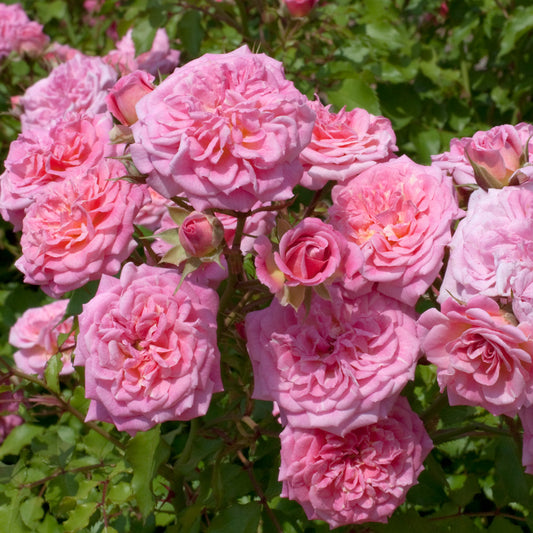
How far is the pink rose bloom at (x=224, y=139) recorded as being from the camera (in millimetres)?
958

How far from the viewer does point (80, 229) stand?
1159mm

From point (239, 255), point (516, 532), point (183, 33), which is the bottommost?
point (516, 532)

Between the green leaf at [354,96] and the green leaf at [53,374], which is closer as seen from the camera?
the green leaf at [53,374]

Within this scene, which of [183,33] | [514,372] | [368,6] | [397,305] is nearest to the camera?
[514,372]

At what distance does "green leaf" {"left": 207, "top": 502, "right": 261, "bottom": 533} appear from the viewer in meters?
1.27

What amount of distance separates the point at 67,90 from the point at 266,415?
3.22 ft

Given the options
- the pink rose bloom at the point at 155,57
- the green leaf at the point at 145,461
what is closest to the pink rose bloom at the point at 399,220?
the green leaf at the point at 145,461

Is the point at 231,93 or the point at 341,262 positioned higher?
the point at 231,93

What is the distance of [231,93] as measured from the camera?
99 cm

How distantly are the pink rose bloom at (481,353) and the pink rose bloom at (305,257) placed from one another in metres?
0.15

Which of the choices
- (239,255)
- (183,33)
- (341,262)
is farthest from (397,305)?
(183,33)

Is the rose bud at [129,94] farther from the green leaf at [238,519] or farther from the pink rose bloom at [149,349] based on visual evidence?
the green leaf at [238,519]

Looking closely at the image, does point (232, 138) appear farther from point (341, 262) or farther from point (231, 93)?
point (341, 262)

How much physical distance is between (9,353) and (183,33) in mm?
1170
